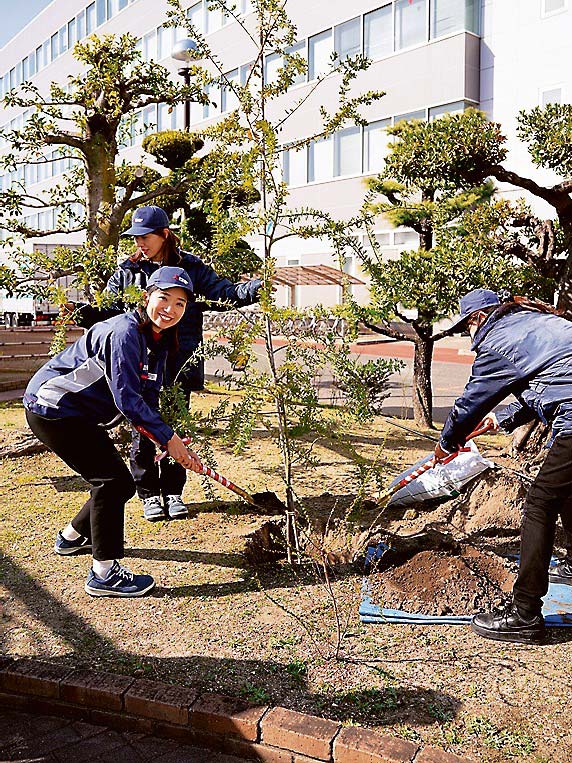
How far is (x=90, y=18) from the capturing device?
116 feet

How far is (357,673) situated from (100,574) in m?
1.43

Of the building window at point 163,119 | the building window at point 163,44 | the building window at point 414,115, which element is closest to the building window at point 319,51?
the building window at point 414,115

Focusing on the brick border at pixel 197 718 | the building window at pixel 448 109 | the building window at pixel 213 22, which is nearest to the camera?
the brick border at pixel 197 718

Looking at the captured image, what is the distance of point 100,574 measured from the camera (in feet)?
12.7

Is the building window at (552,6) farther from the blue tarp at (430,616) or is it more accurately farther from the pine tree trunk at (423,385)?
the blue tarp at (430,616)

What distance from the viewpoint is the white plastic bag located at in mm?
4816

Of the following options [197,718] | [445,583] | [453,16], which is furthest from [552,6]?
[197,718]

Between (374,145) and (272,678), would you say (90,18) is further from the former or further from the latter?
(272,678)

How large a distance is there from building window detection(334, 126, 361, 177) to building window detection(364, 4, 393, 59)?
1992 millimetres

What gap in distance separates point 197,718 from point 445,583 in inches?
57.1

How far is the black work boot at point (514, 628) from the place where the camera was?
3.38 meters

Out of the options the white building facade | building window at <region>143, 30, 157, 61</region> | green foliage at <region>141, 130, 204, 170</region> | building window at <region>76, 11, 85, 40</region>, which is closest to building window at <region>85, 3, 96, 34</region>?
building window at <region>76, 11, 85, 40</region>

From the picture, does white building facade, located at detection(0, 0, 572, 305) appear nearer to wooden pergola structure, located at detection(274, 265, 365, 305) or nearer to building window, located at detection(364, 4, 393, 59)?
building window, located at detection(364, 4, 393, 59)

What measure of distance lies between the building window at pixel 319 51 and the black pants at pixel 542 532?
20.8 metres
